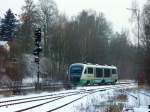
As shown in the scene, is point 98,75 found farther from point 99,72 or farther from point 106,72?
point 106,72

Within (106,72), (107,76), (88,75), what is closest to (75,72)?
(88,75)

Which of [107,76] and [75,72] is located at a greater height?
[75,72]

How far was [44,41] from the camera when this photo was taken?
8206cm

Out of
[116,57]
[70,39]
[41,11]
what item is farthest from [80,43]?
[116,57]

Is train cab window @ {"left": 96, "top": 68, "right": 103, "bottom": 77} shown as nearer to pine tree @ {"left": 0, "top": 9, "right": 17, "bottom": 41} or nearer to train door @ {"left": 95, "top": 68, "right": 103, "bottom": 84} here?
train door @ {"left": 95, "top": 68, "right": 103, "bottom": 84}

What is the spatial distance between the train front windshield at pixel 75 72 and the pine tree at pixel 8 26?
1560 inches

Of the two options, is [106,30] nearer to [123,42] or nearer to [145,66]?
[123,42]

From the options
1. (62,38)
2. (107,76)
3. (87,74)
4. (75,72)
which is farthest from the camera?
(62,38)

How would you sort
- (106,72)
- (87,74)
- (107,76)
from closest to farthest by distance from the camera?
(87,74) → (106,72) → (107,76)

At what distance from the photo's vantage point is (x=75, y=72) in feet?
182

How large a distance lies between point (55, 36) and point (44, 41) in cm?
262

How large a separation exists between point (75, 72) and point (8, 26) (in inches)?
1653

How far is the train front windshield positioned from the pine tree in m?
39.6

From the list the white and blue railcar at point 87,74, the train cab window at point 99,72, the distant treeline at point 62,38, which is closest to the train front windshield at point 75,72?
the white and blue railcar at point 87,74
